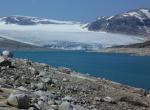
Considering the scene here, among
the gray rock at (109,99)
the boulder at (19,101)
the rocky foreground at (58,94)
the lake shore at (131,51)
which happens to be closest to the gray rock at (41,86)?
the rocky foreground at (58,94)

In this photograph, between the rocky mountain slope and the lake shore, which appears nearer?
the rocky mountain slope

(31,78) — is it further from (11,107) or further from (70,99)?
(11,107)

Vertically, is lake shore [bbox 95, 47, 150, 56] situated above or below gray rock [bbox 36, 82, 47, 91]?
below

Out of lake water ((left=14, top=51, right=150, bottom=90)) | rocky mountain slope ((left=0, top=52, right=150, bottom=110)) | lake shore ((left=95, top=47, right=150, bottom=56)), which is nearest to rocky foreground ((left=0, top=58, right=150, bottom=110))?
rocky mountain slope ((left=0, top=52, right=150, bottom=110))

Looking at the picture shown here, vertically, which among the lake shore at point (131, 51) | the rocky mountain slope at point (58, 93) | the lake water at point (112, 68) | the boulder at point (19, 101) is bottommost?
the lake shore at point (131, 51)

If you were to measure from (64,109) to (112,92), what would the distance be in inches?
238

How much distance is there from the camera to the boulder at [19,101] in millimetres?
7137

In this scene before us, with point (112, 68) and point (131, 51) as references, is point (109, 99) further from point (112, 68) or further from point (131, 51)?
point (131, 51)

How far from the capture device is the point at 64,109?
8547 mm

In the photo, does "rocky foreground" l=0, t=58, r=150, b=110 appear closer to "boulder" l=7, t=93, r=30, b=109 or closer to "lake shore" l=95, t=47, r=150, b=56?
"boulder" l=7, t=93, r=30, b=109

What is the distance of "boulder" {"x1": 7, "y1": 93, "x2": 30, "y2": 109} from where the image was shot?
7.14m

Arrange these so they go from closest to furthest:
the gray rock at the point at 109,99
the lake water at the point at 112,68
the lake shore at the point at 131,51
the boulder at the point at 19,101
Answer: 1. the boulder at the point at 19,101
2. the gray rock at the point at 109,99
3. the lake water at the point at 112,68
4. the lake shore at the point at 131,51

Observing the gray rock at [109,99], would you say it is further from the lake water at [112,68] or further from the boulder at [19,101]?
the lake water at [112,68]

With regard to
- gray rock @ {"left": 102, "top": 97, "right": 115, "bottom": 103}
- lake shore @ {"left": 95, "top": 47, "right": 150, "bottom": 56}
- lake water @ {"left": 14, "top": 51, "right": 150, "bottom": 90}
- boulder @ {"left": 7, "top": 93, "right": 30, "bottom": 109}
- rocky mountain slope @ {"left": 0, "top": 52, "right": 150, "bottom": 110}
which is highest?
boulder @ {"left": 7, "top": 93, "right": 30, "bottom": 109}
